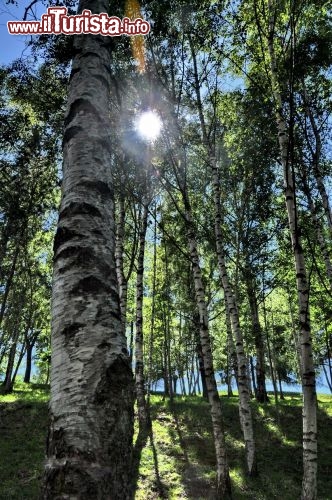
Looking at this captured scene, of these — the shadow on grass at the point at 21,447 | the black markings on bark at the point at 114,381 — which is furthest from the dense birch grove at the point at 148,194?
the shadow on grass at the point at 21,447

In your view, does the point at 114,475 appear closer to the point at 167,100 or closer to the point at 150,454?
the point at 167,100

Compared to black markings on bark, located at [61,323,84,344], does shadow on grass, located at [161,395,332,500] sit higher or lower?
lower

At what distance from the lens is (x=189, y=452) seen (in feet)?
46.9

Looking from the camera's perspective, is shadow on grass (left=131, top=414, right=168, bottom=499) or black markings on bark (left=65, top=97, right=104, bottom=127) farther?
shadow on grass (left=131, top=414, right=168, bottom=499)

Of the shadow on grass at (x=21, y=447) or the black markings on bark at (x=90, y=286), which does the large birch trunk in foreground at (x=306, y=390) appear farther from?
the shadow on grass at (x=21, y=447)

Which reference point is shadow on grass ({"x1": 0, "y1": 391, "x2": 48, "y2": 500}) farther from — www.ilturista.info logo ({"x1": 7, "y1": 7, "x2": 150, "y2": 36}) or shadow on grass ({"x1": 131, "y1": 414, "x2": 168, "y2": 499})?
www.ilturista.info logo ({"x1": 7, "y1": 7, "x2": 150, "y2": 36})

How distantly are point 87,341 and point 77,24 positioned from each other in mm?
2946

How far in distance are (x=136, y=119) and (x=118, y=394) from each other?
12.4 meters

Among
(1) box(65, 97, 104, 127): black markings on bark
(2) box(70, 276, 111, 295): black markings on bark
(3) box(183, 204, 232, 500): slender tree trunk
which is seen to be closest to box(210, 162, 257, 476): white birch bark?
(3) box(183, 204, 232, 500): slender tree trunk

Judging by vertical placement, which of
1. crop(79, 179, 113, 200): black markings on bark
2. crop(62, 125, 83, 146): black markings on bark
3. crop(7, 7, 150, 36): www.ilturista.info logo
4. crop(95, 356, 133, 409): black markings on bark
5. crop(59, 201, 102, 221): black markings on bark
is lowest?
crop(95, 356, 133, 409): black markings on bark

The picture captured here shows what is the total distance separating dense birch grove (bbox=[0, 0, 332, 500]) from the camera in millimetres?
1633

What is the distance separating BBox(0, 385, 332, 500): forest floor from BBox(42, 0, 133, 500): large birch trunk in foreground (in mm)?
10660

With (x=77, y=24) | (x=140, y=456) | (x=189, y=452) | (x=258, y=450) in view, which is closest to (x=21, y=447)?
(x=140, y=456)

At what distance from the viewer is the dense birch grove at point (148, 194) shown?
1.63 m
